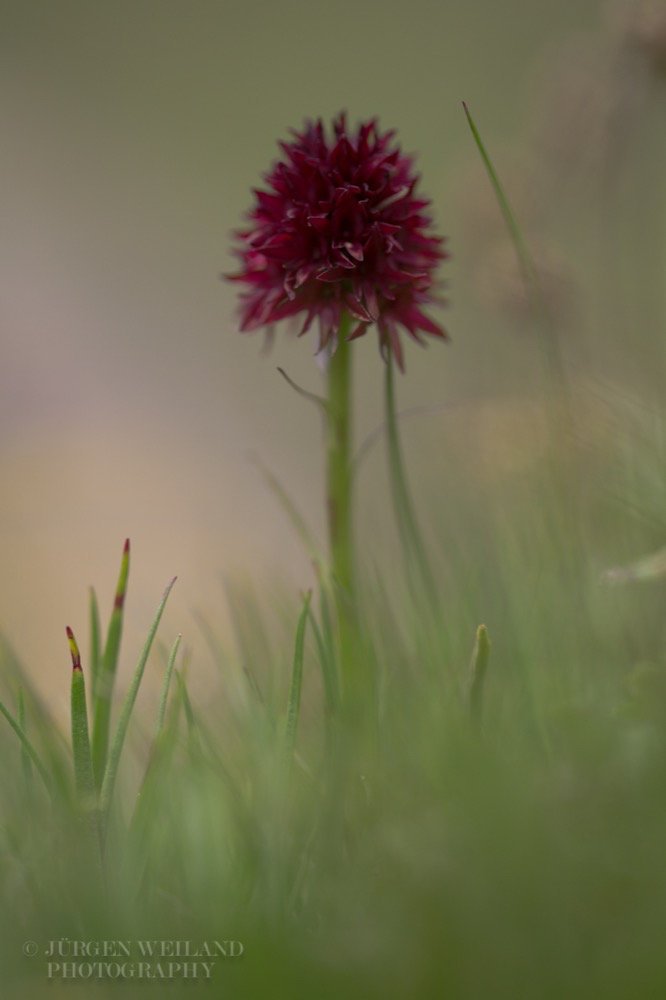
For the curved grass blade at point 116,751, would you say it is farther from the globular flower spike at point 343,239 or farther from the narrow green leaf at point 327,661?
the globular flower spike at point 343,239

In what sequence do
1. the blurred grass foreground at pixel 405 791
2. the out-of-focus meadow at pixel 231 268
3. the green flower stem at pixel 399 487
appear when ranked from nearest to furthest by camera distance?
the blurred grass foreground at pixel 405 791, the green flower stem at pixel 399 487, the out-of-focus meadow at pixel 231 268

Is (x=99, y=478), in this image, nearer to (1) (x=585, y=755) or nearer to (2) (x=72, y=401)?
(2) (x=72, y=401)

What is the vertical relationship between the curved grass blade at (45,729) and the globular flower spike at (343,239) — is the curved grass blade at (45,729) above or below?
below

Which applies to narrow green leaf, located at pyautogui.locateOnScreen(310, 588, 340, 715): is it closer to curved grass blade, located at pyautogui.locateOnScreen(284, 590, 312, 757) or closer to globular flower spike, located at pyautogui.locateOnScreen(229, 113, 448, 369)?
curved grass blade, located at pyautogui.locateOnScreen(284, 590, 312, 757)

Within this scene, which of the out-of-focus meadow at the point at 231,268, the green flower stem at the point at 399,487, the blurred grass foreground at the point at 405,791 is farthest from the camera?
the out-of-focus meadow at the point at 231,268

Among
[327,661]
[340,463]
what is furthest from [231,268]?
[327,661]

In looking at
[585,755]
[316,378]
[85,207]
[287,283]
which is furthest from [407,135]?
[585,755]

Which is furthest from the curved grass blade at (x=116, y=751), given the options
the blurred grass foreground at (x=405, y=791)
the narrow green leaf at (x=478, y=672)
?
the narrow green leaf at (x=478, y=672)
